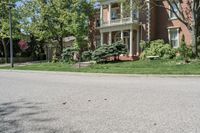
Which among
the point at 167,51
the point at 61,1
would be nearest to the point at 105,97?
the point at 167,51

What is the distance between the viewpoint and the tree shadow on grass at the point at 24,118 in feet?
23.5

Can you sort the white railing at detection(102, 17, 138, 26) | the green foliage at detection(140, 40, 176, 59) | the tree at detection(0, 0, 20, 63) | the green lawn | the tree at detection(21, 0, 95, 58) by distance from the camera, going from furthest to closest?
1. the tree at detection(0, 0, 20, 63)
2. the tree at detection(21, 0, 95, 58)
3. the white railing at detection(102, 17, 138, 26)
4. the green foliage at detection(140, 40, 176, 59)
5. the green lawn

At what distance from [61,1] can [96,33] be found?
6125mm

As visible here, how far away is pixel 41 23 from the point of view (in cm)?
4556

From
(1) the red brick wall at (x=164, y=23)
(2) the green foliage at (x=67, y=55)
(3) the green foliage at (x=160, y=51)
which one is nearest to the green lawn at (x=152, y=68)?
(3) the green foliage at (x=160, y=51)

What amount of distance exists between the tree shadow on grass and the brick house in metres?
25.8

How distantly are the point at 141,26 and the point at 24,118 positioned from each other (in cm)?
3073

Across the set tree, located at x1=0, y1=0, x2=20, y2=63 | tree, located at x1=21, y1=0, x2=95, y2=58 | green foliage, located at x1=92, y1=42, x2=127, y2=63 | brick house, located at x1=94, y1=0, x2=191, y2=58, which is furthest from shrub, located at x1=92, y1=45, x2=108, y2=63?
tree, located at x1=0, y1=0, x2=20, y2=63

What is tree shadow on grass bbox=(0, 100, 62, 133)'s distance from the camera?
7160mm

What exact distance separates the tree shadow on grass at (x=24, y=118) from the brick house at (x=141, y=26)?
84.7ft

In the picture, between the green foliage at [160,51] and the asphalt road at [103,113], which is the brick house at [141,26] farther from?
the asphalt road at [103,113]

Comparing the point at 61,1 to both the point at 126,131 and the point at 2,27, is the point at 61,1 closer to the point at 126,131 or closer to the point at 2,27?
the point at 2,27

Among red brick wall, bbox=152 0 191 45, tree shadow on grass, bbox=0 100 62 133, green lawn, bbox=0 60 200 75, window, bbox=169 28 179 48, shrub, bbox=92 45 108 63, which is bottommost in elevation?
tree shadow on grass, bbox=0 100 62 133

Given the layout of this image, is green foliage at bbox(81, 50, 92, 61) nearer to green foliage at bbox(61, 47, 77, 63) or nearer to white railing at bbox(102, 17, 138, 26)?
green foliage at bbox(61, 47, 77, 63)
